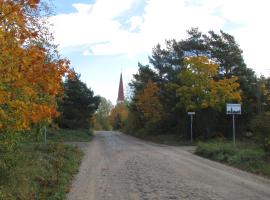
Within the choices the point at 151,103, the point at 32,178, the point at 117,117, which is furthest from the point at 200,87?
the point at 117,117

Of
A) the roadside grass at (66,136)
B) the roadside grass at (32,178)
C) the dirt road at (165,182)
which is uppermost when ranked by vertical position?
the roadside grass at (66,136)

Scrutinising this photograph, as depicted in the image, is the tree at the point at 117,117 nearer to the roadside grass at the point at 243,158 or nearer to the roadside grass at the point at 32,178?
the roadside grass at the point at 243,158

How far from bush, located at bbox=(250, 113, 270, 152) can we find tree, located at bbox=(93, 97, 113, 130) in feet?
376

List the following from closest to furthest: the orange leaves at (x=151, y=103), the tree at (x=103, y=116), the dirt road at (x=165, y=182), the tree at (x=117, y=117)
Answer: the dirt road at (x=165, y=182) → the orange leaves at (x=151, y=103) → the tree at (x=117, y=117) → the tree at (x=103, y=116)

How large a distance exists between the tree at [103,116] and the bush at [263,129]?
11474cm

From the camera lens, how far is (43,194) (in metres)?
14.0

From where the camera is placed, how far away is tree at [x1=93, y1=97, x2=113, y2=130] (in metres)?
144

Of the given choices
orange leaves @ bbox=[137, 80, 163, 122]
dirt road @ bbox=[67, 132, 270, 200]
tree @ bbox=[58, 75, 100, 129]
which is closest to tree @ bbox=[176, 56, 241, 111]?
orange leaves @ bbox=[137, 80, 163, 122]

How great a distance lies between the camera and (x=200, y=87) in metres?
45.4

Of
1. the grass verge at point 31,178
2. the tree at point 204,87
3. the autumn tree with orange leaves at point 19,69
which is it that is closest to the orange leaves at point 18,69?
the autumn tree with orange leaves at point 19,69

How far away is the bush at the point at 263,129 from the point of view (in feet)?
77.0

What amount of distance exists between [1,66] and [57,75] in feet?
9.58

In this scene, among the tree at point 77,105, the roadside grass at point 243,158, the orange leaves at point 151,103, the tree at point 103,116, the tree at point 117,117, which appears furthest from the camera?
the tree at point 103,116

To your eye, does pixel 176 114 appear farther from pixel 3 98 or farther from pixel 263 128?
pixel 3 98
